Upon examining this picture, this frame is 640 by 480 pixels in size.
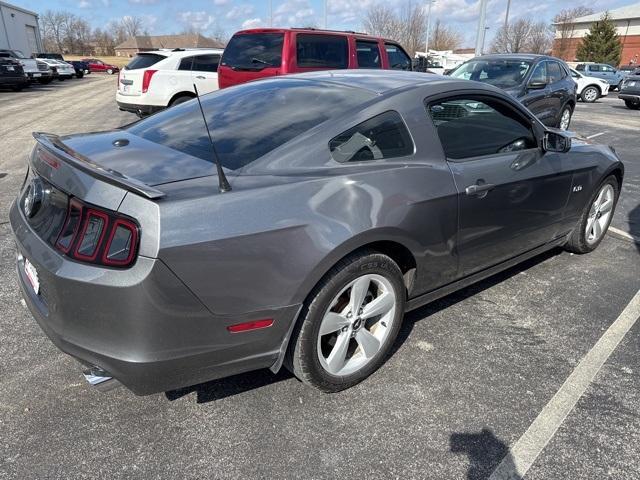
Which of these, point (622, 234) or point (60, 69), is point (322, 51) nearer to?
point (622, 234)

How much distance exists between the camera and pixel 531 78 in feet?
27.9

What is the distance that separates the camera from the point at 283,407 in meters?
2.48

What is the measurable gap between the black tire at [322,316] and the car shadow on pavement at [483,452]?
595mm

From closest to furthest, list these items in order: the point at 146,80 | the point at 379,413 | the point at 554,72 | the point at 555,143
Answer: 1. the point at 379,413
2. the point at 555,143
3. the point at 554,72
4. the point at 146,80

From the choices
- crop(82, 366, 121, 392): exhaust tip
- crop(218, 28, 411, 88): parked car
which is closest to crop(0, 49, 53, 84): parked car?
crop(218, 28, 411, 88): parked car

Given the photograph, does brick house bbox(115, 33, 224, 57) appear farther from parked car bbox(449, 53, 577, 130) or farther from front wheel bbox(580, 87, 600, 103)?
parked car bbox(449, 53, 577, 130)

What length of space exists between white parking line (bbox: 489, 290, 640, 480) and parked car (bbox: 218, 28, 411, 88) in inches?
249

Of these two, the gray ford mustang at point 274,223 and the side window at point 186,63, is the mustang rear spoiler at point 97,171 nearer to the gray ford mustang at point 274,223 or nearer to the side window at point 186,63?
the gray ford mustang at point 274,223

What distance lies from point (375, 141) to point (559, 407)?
1633 mm

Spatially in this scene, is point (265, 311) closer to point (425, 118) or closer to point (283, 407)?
point (283, 407)

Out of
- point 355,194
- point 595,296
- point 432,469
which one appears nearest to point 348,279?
point 355,194

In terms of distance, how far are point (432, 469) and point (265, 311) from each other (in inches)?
38.5

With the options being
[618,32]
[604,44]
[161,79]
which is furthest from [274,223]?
[618,32]

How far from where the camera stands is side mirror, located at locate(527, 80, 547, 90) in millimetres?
8296
